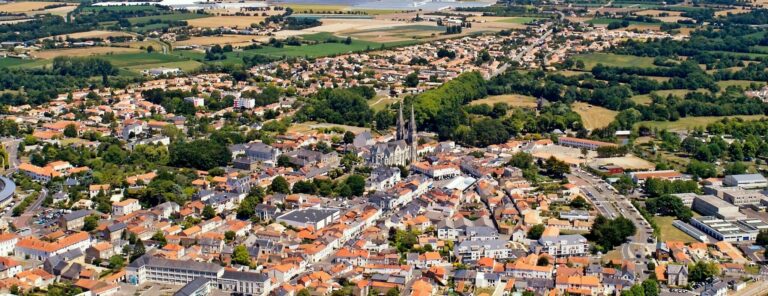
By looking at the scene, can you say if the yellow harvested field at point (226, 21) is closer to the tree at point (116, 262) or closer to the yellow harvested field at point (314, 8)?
the yellow harvested field at point (314, 8)

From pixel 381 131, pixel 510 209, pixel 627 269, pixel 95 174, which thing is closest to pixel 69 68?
pixel 381 131

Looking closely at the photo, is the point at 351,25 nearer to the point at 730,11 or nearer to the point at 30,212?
the point at 730,11

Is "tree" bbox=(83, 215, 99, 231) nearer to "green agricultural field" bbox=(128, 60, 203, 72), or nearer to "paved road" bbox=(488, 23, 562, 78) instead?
"green agricultural field" bbox=(128, 60, 203, 72)

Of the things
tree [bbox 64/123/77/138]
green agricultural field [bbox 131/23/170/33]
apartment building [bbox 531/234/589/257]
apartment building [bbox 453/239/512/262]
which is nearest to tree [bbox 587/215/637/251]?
apartment building [bbox 531/234/589/257]

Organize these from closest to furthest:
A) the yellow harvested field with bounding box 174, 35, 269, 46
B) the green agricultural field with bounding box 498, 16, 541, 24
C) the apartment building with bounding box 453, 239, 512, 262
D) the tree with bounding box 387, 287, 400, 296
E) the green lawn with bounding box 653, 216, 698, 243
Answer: the tree with bounding box 387, 287, 400, 296 < the apartment building with bounding box 453, 239, 512, 262 < the green lawn with bounding box 653, 216, 698, 243 < the yellow harvested field with bounding box 174, 35, 269, 46 < the green agricultural field with bounding box 498, 16, 541, 24

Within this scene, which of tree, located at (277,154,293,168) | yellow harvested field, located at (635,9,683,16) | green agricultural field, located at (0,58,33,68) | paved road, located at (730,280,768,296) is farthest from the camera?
yellow harvested field, located at (635,9,683,16)

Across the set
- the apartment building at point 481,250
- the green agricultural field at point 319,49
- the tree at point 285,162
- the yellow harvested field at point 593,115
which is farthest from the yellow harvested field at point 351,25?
the apartment building at point 481,250

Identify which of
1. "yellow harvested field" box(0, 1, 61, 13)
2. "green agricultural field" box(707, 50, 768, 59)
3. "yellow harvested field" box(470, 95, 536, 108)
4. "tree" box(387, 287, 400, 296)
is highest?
"yellow harvested field" box(0, 1, 61, 13)

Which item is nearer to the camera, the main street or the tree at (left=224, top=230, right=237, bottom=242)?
the main street
